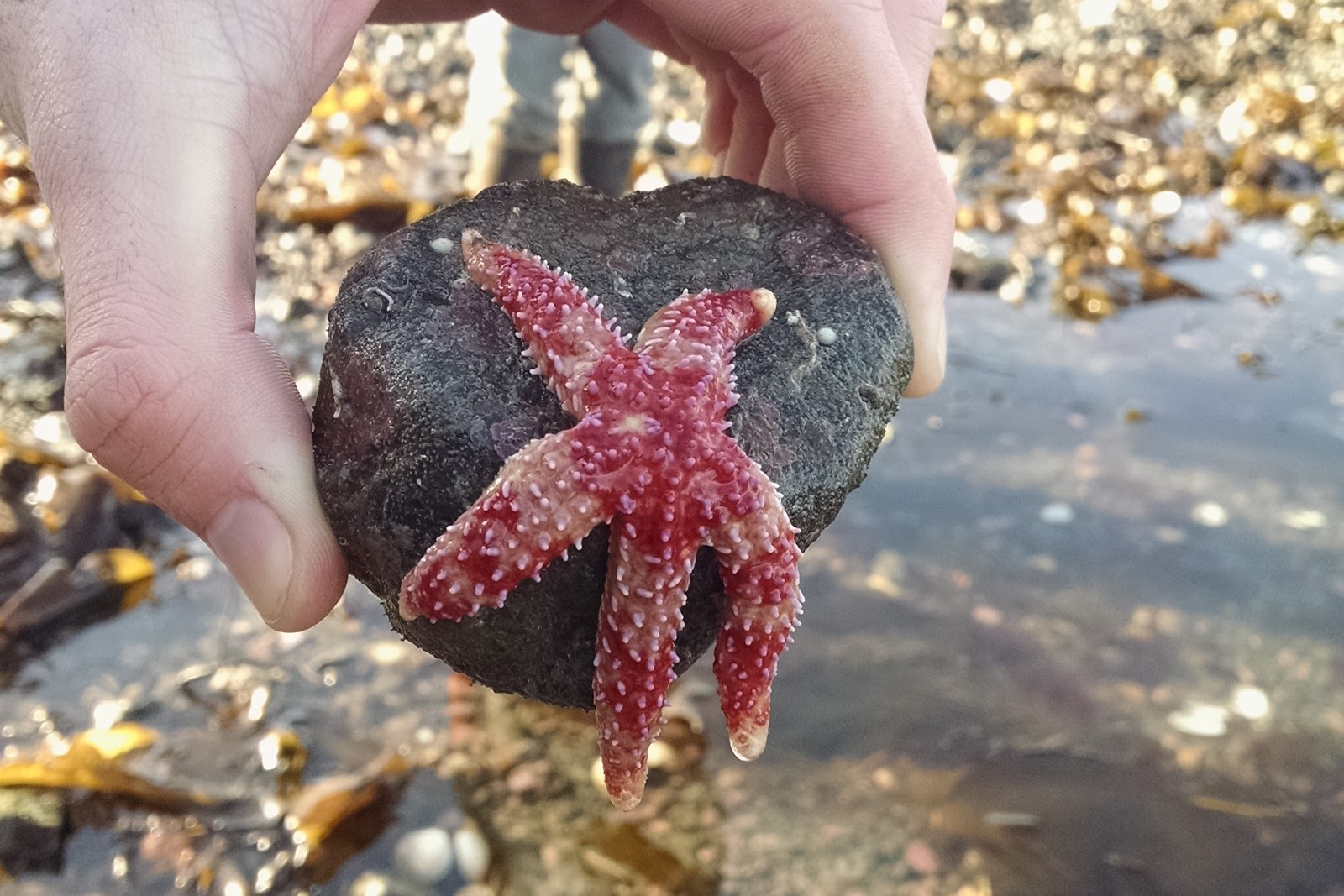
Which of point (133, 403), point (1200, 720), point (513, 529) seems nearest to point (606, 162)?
point (1200, 720)

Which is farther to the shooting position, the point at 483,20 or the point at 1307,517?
the point at 483,20

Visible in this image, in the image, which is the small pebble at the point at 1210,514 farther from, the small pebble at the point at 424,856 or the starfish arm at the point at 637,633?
the starfish arm at the point at 637,633

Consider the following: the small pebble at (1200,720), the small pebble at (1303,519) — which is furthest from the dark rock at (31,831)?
the small pebble at (1303,519)

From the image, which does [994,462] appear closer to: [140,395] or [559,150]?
[559,150]

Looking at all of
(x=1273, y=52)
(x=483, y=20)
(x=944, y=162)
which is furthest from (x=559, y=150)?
(x=1273, y=52)

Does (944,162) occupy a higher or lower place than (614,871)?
higher

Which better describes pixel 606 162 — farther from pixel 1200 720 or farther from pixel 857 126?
pixel 1200 720
